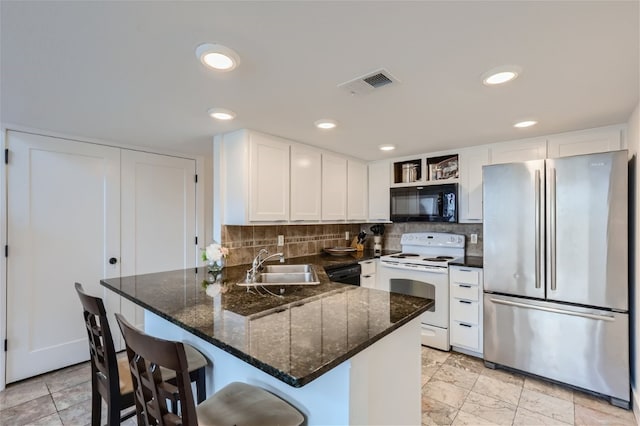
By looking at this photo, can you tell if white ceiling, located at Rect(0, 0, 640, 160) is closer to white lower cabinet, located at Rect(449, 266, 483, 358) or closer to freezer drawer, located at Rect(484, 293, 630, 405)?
white lower cabinet, located at Rect(449, 266, 483, 358)

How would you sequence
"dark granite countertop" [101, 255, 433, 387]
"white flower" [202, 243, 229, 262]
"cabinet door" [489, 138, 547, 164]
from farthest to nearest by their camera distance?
"cabinet door" [489, 138, 547, 164], "white flower" [202, 243, 229, 262], "dark granite countertop" [101, 255, 433, 387]

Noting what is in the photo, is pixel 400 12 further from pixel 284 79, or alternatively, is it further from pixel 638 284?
pixel 638 284

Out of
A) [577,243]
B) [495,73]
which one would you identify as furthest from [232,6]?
[577,243]

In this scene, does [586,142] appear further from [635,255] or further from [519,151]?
[635,255]

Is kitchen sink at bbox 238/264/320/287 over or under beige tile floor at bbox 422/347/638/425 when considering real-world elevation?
over

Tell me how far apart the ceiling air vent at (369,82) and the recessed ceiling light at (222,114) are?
0.89 meters

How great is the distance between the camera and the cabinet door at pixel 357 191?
3.83 meters

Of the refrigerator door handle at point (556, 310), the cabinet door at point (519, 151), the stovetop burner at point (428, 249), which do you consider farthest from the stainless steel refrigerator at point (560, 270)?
the stovetop burner at point (428, 249)

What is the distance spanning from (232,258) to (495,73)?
257 centimetres

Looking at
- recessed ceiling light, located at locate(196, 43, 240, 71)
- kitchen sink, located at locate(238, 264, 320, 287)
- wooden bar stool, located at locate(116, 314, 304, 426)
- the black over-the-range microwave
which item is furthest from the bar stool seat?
the black over-the-range microwave

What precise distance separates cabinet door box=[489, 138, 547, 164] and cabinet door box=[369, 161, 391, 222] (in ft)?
4.07

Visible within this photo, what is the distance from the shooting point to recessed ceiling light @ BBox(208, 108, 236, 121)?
7.02 ft

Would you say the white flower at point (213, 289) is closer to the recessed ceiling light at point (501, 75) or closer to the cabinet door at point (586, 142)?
the recessed ceiling light at point (501, 75)

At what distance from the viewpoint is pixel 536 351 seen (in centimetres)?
255
